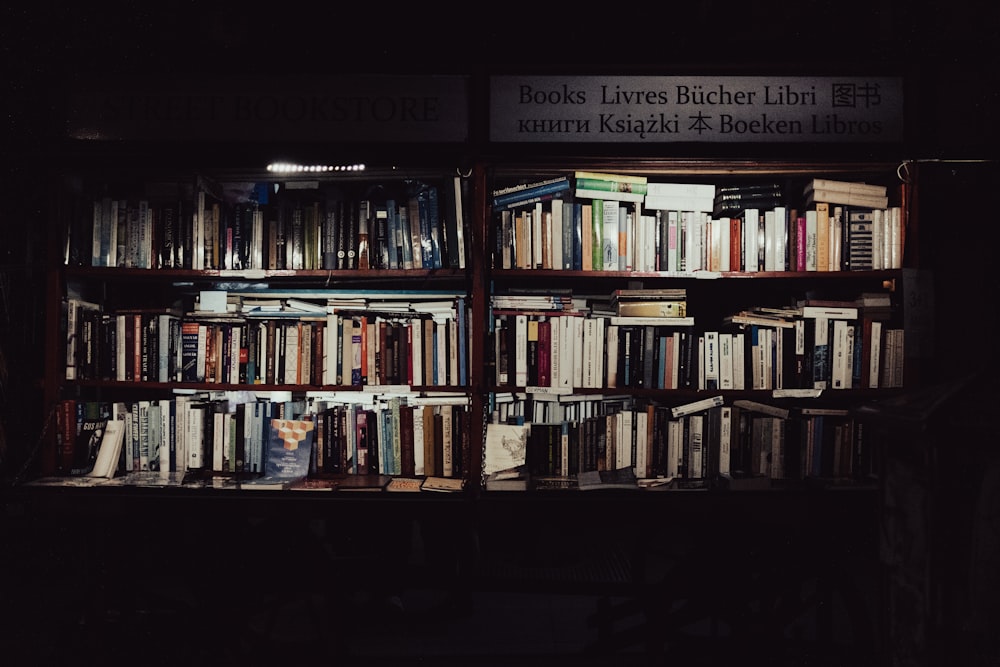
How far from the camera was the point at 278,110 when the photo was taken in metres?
2.46

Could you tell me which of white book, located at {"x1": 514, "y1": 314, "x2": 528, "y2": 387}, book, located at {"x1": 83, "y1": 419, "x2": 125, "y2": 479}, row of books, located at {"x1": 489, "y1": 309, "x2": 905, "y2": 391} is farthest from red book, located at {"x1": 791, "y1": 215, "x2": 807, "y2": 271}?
→ book, located at {"x1": 83, "y1": 419, "x2": 125, "y2": 479}

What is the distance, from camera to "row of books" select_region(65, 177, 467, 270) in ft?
8.31

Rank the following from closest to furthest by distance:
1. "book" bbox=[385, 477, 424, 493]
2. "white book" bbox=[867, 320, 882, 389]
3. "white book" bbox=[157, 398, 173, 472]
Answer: "book" bbox=[385, 477, 424, 493] < "white book" bbox=[867, 320, 882, 389] < "white book" bbox=[157, 398, 173, 472]

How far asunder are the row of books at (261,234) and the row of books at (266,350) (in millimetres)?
248

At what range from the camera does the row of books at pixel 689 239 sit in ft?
8.18

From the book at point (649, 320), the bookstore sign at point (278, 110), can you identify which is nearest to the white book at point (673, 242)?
the book at point (649, 320)

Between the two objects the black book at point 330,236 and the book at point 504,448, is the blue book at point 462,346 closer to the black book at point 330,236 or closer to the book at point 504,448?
the book at point 504,448

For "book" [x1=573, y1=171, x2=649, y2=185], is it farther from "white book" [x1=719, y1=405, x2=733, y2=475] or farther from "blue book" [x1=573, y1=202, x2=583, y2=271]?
"white book" [x1=719, y1=405, x2=733, y2=475]

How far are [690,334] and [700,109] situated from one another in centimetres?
96

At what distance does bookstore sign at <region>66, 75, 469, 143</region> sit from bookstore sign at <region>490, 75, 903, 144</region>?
284 mm

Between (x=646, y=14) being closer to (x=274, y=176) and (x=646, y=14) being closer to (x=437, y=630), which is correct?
(x=274, y=176)

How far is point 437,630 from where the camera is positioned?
2.76 meters

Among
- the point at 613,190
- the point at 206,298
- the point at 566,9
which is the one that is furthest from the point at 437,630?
the point at 566,9

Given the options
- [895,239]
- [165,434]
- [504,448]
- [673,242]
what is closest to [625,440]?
[504,448]
